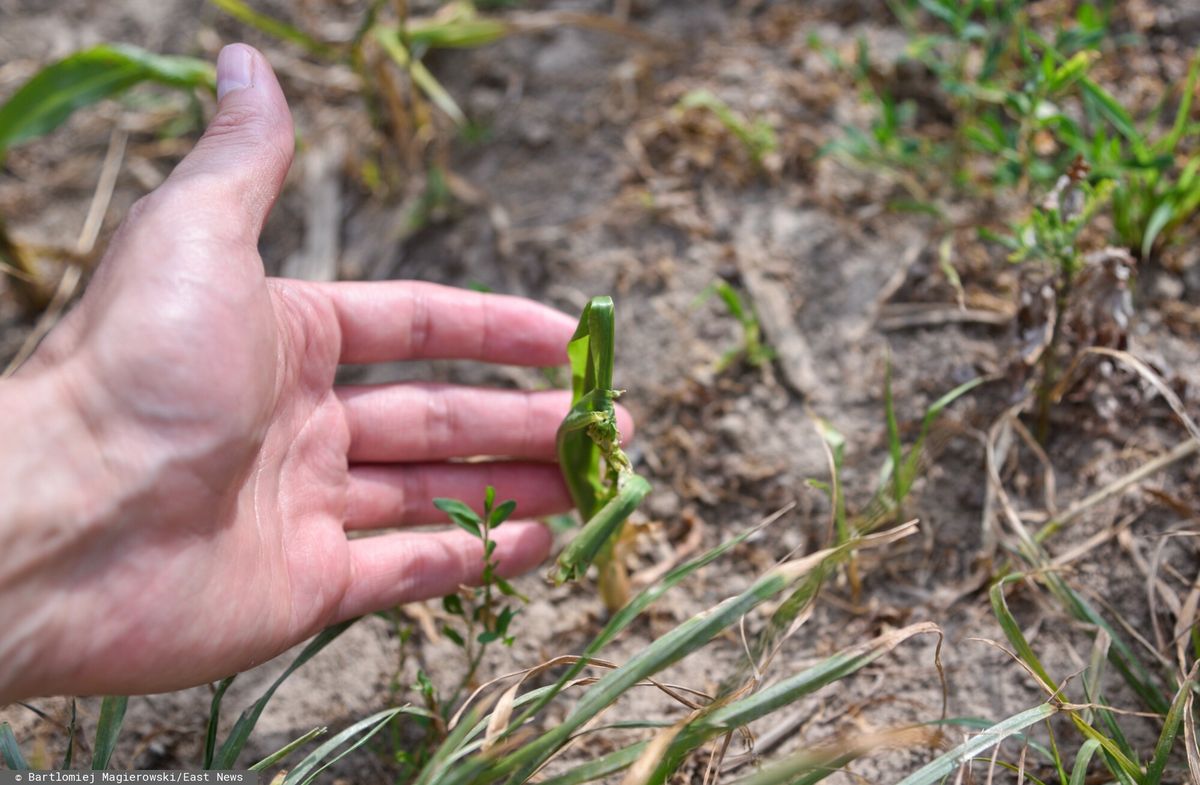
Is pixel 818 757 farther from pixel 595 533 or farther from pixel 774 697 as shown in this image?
pixel 595 533

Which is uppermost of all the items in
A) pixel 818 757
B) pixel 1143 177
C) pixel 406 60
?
pixel 406 60

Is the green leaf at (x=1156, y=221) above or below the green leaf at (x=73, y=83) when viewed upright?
below

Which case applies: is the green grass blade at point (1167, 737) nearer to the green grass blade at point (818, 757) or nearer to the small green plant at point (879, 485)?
the green grass blade at point (818, 757)

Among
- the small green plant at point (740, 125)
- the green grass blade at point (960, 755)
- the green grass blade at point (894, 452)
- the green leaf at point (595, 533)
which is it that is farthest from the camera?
the small green plant at point (740, 125)

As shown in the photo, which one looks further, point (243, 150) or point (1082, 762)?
point (243, 150)

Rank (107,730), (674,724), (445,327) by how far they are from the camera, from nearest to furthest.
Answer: (674,724)
(107,730)
(445,327)

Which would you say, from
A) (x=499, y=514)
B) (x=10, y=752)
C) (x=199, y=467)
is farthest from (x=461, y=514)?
(x=10, y=752)

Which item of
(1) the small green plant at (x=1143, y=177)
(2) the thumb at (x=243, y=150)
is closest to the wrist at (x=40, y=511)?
(2) the thumb at (x=243, y=150)

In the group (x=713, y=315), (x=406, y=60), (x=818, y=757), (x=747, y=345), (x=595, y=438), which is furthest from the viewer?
(x=406, y=60)
